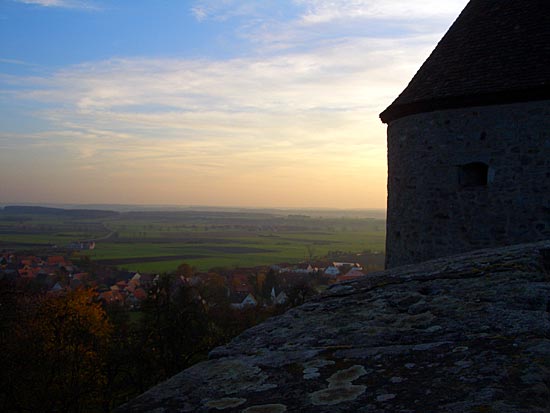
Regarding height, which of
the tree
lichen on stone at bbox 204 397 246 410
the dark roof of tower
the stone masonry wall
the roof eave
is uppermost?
the dark roof of tower

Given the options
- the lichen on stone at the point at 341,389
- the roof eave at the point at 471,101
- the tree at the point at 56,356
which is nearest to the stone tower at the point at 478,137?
the roof eave at the point at 471,101

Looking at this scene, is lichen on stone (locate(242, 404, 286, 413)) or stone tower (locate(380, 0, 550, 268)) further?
stone tower (locate(380, 0, 550, 268))

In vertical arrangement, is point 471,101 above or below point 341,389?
above

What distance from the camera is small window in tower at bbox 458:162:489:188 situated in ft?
23.5

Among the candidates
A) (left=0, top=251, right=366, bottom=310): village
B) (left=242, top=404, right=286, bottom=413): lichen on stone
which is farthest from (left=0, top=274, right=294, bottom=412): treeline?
(left=0, top=251, right=366, bottom=310): village

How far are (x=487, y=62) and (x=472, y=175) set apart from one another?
63.7 inches

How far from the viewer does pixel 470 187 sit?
7062 mm

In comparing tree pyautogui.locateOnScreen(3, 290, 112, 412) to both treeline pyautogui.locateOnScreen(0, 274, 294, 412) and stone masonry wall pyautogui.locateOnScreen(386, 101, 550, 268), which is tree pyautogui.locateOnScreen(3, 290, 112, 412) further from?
stone masonry wall pyautogui.locateOnScreen(386, 101, 550, 268)

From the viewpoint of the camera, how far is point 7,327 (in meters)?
12.0

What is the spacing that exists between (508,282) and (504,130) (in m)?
4.54

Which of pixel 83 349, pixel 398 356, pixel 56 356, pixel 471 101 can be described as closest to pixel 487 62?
pixel 471 101

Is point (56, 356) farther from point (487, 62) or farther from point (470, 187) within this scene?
point (487, 62)

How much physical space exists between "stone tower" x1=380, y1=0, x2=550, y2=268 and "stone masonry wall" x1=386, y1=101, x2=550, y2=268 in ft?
0.04

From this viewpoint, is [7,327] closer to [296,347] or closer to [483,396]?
[296,347]
